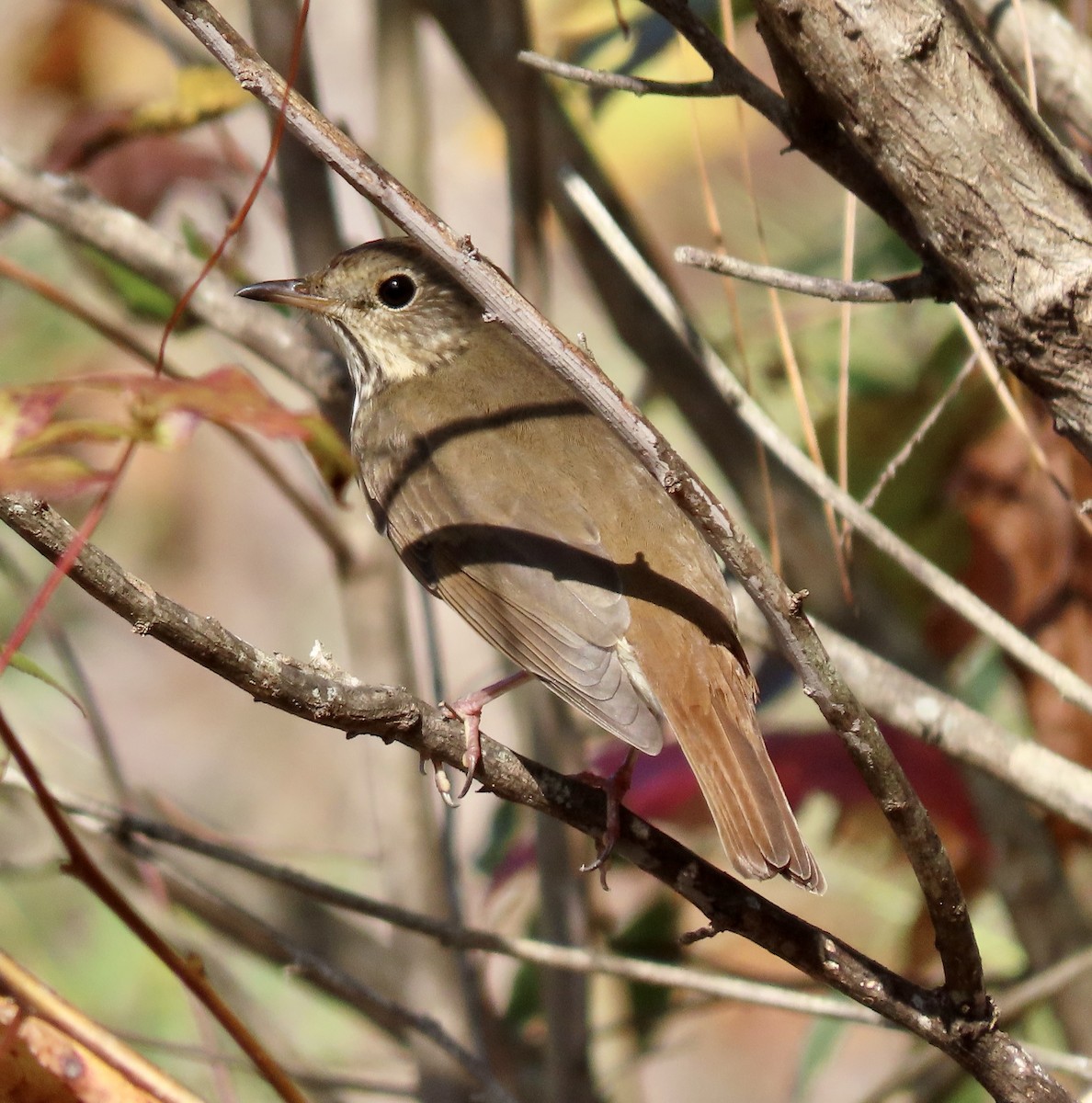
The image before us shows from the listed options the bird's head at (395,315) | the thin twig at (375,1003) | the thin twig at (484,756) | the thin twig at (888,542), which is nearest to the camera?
the thin twig at (484,756)

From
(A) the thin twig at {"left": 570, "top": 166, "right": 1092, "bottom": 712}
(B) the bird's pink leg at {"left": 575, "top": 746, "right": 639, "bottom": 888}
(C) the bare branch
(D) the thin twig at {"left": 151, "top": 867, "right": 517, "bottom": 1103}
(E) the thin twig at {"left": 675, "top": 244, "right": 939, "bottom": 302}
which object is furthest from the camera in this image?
(C) the bare branch

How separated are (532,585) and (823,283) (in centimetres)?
107

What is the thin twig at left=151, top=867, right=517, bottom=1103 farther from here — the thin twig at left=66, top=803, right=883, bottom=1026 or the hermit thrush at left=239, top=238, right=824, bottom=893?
the hermit thrush at left=239, top=238, right=824, bottom=893

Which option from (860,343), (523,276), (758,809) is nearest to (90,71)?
(523,276)

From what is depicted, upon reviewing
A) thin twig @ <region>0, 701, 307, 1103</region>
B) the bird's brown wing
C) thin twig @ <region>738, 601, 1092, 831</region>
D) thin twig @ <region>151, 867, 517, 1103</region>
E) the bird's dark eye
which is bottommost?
thin twig @ <region>151, 867, 517, 1103</region>

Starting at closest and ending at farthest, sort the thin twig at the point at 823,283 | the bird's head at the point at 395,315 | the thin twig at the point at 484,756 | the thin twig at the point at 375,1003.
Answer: the thin twig at the point at 484,756, the thin twig at the point at 823,283, the thin twig at the point at 375,1003, the bird's head at the point at 395,315

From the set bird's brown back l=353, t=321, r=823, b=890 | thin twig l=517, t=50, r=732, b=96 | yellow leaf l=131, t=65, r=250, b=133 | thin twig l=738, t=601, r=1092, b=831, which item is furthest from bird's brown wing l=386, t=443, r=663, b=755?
thin twig l=517, t=50, r=732, b=96

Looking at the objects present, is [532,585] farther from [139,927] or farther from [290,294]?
[139,927]

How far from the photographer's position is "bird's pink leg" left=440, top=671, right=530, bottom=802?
1.86 meters

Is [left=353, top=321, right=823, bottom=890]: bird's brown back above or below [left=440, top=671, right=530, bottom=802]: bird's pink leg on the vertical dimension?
above

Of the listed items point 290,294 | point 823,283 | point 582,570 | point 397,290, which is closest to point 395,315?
point 397,290

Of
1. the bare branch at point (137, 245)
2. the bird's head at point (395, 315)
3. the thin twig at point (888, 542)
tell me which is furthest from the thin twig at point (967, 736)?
the bird's head at point (395, 315)

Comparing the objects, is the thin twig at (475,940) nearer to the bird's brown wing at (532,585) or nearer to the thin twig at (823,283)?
the bird's brown wing at (532,585)

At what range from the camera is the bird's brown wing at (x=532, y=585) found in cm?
251
